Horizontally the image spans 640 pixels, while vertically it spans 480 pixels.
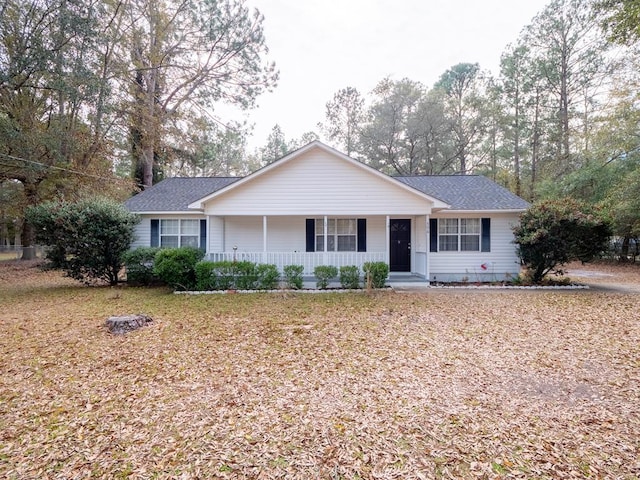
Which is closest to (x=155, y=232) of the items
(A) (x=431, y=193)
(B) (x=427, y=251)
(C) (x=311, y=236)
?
(C) (x=311, y=236)

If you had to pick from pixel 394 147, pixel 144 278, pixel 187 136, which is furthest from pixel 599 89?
pixel 144 278

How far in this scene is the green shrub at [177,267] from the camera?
10.2 m

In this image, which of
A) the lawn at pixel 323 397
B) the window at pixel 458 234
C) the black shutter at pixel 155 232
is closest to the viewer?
the lawn at pixel 323 397

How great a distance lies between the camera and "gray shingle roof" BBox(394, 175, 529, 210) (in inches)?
474

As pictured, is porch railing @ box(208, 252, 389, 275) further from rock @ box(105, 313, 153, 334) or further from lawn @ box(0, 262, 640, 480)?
rock @ box(105, 313, 153, 334)

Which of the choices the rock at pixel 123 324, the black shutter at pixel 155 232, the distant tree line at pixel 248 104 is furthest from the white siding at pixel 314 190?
the distant tree line at pixel 248 104

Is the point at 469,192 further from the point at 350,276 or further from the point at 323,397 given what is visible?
the point at 323,397

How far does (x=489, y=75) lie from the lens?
2600cm

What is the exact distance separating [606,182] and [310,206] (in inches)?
658

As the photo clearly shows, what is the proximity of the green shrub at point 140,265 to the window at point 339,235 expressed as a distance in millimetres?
5888

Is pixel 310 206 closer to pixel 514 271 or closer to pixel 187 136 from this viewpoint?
pixel 514 271

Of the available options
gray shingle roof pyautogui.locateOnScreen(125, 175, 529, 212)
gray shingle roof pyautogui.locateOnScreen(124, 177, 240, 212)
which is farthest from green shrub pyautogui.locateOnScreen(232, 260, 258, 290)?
gray shingle roof pyautogui.locateOnScreen(125, 175, 529, 212)

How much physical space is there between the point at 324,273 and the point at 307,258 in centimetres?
95

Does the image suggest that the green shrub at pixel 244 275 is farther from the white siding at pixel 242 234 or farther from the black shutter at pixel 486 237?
the black shutter at pixel 486 237
